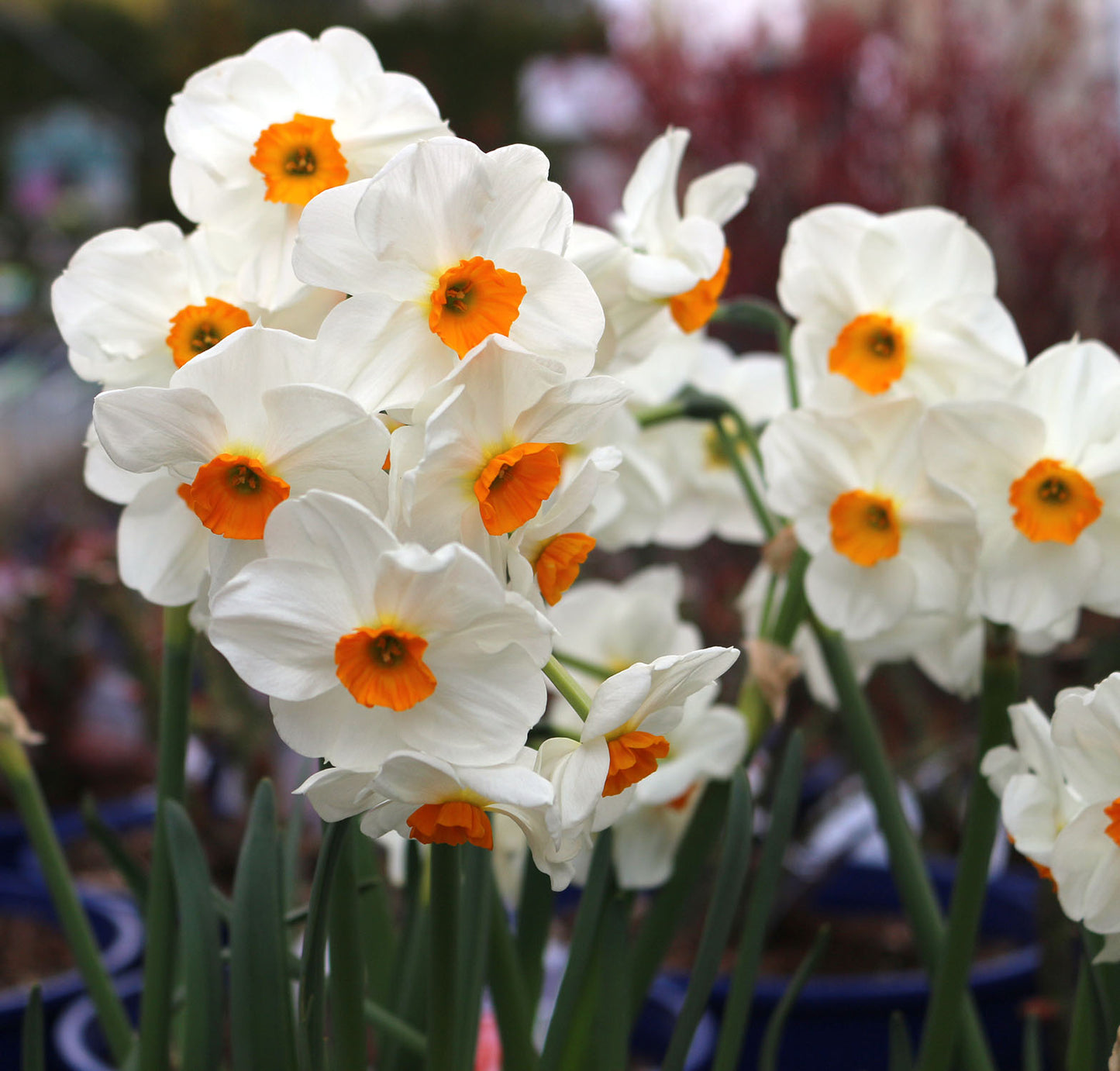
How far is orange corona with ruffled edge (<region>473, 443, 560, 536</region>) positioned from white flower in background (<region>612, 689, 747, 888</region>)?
354 millimetres

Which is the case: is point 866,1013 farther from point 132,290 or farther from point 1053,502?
point 132,290

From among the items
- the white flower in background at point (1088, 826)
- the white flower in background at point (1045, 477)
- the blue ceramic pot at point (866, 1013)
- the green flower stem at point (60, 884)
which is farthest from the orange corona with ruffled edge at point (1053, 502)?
the blue ceramic pot at point (866, 1013)

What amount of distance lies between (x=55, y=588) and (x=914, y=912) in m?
1.85

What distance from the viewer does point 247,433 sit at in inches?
20.7

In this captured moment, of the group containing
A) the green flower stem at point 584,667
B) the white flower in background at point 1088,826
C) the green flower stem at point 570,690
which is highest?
the green flower stem at point 584,667

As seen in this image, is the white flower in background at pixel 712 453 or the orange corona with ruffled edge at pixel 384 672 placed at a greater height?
the white flower in background at pixel 712 453

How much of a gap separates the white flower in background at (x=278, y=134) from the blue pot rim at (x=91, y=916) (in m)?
0.87

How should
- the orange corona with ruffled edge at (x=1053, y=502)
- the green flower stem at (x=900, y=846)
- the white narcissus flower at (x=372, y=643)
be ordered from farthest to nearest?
the green flower stem at (x=900, y=846) → the orange corona with ruffled edge at (x=1053, y=502) → the white narcissus flower at (x=372, y=643)

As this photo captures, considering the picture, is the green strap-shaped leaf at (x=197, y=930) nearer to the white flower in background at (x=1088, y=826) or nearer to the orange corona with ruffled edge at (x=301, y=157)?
the orange corona with ruffled edge at (x=301, y=157)

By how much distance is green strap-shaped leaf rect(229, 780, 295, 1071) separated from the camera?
625 mm

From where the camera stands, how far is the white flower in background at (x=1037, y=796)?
2.19 feet

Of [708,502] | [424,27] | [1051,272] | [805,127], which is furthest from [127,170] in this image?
[708,502]

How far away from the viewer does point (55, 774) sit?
2.20m

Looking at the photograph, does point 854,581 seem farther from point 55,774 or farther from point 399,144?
point 55,774
